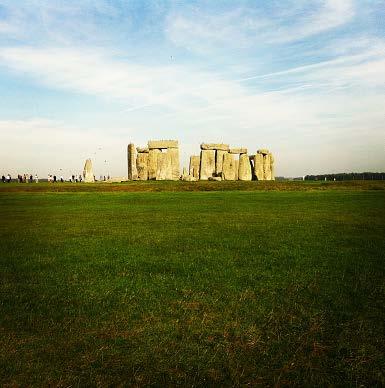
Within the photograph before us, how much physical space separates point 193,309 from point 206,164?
139ft

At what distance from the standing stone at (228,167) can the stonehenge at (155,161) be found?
565 cm

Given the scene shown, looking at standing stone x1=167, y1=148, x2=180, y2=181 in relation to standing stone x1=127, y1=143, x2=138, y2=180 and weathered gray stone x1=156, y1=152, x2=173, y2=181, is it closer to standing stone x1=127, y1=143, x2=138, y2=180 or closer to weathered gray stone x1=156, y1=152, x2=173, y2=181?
weathered gray stone x1=156, y1=152, x2=173, y2=181

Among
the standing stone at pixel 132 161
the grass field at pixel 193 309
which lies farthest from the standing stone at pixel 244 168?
the grass field at pixel 193 309

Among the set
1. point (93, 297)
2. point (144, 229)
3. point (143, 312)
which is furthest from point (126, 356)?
point (144, 229)

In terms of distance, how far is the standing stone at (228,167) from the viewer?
4822cm

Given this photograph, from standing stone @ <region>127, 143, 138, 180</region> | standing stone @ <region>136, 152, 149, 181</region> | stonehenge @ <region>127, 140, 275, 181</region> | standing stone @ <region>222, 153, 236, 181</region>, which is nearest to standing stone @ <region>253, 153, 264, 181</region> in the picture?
stonehenge @ <region>127, 140, 275, 181</region>

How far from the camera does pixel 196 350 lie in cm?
458

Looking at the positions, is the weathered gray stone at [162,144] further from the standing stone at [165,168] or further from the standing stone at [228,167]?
the standing stone at [228,167]

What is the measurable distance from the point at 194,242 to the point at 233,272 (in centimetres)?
306

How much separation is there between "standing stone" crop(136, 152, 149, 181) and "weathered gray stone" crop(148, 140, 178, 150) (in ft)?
4.08

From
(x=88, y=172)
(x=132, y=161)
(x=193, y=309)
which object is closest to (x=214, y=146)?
(x=132, y=161)

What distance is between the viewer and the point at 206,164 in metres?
47.7

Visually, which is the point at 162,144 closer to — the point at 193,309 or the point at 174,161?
the point at 174,161

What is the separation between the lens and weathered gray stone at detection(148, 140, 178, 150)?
150ft
